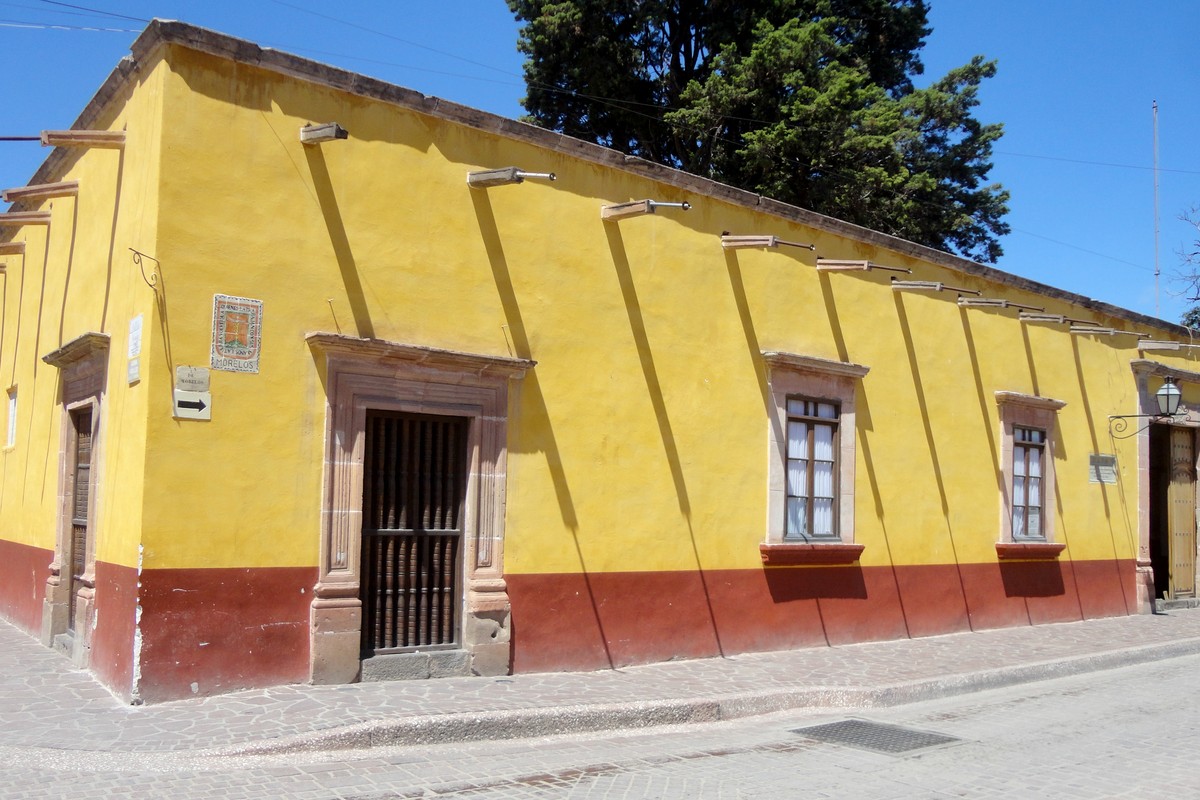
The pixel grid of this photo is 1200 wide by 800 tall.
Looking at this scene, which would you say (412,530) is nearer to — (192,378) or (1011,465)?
(192,378)

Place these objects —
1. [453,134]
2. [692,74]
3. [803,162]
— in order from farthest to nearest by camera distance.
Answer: [692,74]
[803,162]
[453,134]

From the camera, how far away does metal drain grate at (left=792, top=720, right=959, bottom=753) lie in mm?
7855

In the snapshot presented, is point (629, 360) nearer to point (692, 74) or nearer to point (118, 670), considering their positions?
point (118, 670)

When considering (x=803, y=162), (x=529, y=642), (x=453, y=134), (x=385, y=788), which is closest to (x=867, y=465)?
(x=529, y=642)

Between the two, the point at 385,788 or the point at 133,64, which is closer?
the point at 385,788

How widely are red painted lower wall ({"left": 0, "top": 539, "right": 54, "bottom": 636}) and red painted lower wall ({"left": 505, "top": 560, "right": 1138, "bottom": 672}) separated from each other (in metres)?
4.69

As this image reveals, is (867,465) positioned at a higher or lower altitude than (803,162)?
lower

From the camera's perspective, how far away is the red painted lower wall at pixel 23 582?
1070 cm

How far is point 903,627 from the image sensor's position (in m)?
12.8

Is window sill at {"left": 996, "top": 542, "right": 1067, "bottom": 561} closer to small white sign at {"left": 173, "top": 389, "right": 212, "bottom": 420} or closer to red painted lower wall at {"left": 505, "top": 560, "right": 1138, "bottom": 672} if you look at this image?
red painted lower wall at {"left": 505, "top": 560, "right": 1138, "bottom": 672}

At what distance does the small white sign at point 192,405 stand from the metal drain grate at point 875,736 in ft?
15.8

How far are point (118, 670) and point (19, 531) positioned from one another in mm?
4788

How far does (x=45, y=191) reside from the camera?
1033cm

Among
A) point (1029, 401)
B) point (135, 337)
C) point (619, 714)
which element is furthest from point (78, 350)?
point (1029, 401)
